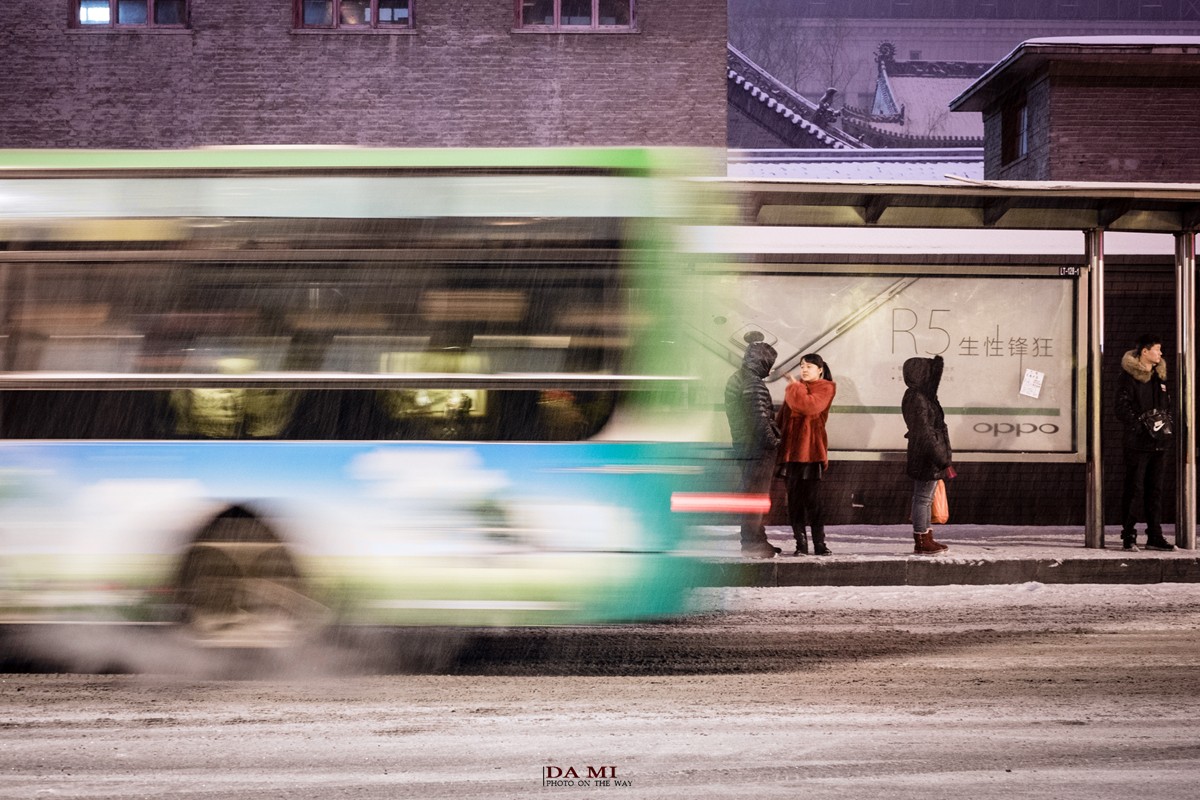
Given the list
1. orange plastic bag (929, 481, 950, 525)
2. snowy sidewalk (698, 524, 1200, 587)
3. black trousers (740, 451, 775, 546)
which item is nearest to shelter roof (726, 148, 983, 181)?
orange plastic bag (929, 481, 950, 525)

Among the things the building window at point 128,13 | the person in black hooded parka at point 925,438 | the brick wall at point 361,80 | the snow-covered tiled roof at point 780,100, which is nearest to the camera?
the person in black hooded parka at point 925,438

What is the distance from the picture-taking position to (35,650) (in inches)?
289

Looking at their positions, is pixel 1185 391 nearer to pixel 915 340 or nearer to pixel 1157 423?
pixel 1157 423

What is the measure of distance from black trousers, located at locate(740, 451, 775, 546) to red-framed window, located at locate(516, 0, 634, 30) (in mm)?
7768

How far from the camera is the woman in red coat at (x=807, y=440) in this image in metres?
11.1

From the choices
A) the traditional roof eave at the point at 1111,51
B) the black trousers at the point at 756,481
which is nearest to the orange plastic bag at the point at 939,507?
the black trousers at the point at 756,481

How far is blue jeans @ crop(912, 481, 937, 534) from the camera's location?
1114 cm

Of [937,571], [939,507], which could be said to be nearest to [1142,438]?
[939,507]

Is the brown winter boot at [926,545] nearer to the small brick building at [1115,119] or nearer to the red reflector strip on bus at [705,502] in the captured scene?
the red reflector strip on bus at [705,502]

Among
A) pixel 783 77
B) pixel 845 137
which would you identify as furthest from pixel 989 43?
pixel 845 137

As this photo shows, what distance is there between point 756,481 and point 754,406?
66cm

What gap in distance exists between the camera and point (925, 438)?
10.9 meters

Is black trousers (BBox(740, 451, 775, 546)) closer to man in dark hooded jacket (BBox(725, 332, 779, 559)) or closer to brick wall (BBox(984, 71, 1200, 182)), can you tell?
man in dark hooded jacket (BBox(725, 332, 779, 559))

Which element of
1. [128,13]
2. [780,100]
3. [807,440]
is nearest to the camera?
[807,440]
